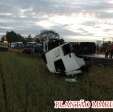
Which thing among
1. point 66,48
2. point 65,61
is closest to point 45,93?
point 65,61

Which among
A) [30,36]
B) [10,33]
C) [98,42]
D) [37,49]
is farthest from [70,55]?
[10,33]

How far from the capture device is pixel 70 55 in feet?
77.8

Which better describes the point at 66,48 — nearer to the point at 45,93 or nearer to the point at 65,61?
the point at 65,61

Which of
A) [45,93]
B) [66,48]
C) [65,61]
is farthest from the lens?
[66,48]

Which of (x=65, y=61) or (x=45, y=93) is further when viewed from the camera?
(x=65, y=61)

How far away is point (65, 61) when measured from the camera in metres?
23.8

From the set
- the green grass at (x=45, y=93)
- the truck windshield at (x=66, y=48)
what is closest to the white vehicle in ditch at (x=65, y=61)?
the truck windshield at (x=66, y=48)

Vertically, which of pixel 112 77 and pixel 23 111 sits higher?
pixel 23 111

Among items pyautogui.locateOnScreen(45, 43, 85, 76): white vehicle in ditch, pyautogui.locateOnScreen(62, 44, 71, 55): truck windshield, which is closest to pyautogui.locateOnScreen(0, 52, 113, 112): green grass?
pyautogui.locateOnScreen(45, 43, 85, 76): white vehicle in ditch

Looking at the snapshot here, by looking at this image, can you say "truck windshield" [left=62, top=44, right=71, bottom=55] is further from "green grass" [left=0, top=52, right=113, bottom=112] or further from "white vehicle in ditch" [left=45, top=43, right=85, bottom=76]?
"green grass" [left=0, top=52, right=113, bottom=112]

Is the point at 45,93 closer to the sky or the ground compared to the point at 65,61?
closer to the sky

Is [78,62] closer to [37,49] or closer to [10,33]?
[37,49]

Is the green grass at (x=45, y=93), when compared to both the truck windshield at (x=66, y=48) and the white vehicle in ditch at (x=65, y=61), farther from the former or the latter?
the truck windshield at (x=66, y=48)

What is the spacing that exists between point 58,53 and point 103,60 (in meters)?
7.68
